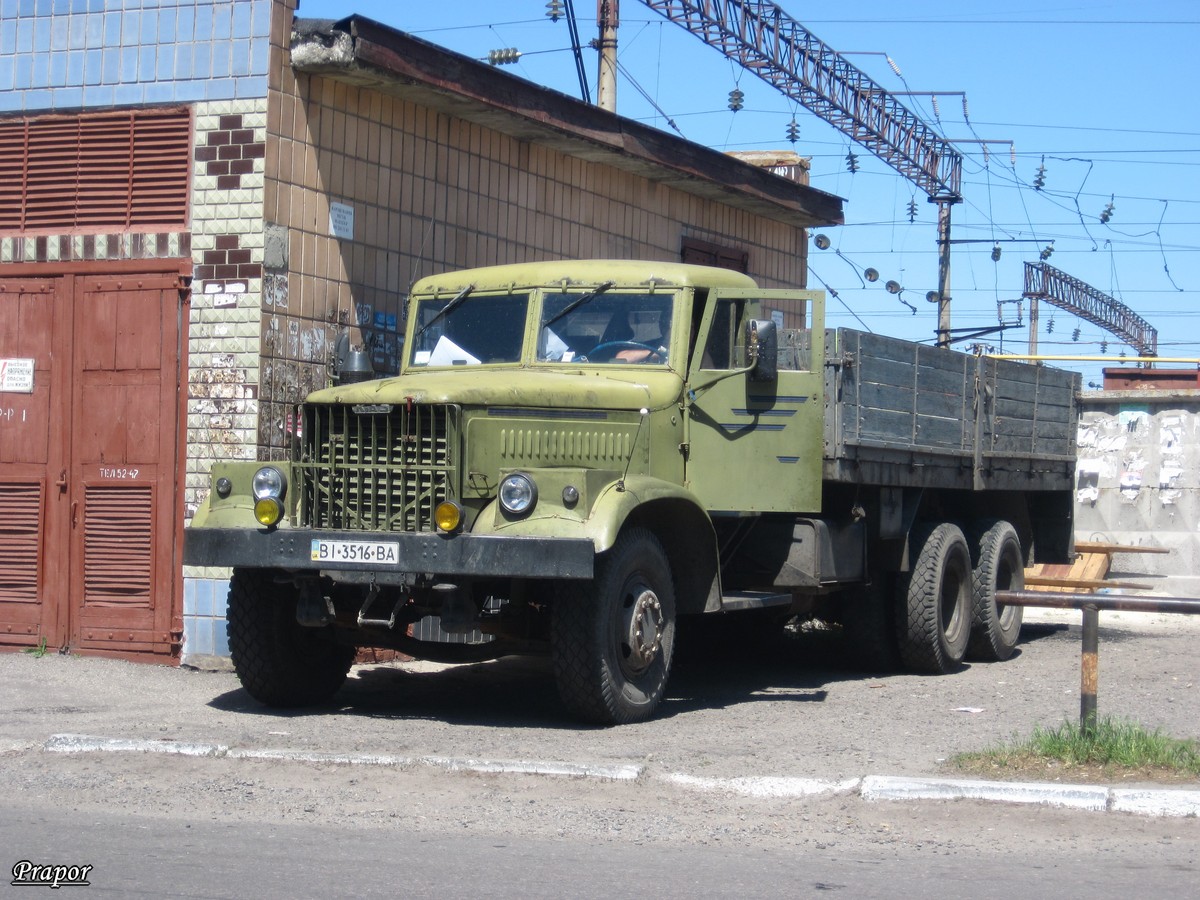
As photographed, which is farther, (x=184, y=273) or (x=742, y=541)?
(x=184, y=273)

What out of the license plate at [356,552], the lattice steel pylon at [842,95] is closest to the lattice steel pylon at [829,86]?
the lattice steel pylon at [842,95]

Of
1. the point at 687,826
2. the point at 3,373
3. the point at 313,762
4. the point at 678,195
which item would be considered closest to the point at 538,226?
the point at 678,195

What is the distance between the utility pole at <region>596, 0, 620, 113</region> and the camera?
1838 centimetres

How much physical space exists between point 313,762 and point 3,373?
18.0 feet

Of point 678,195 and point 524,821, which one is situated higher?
point 678,195

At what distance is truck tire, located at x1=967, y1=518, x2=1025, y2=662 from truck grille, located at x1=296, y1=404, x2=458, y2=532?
5.31m

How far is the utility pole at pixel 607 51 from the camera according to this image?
1838 cm

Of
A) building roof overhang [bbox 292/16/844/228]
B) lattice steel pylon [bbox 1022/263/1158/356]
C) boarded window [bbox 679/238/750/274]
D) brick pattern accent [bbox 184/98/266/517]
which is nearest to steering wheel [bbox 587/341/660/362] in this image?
brick pattern accent [bbox 184/98/266/517]

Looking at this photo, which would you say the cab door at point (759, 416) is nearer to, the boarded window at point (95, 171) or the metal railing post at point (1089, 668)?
the metal railing post at point (1089, 668)

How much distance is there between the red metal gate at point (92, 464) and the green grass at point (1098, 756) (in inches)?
236

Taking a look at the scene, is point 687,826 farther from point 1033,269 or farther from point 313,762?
point 1033,269

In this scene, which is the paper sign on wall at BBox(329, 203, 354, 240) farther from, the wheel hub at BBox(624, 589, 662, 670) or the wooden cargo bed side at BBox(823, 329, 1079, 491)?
the wheel hub at BBox(624, 589, 662, 670)

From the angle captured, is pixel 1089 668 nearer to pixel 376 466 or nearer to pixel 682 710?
pixel 682 710

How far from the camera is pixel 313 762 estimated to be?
6.85 meters
